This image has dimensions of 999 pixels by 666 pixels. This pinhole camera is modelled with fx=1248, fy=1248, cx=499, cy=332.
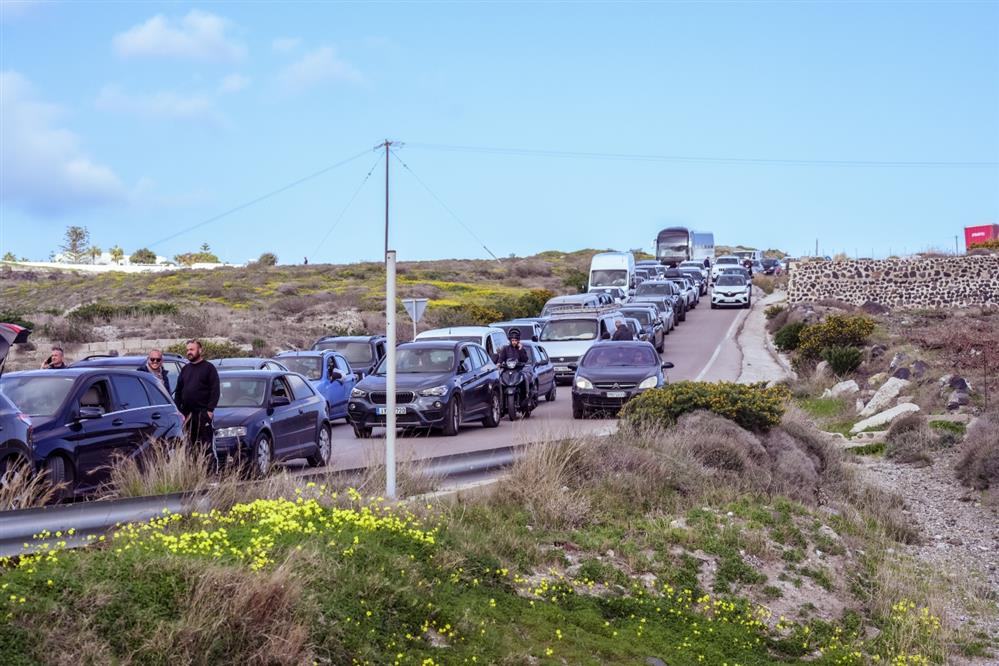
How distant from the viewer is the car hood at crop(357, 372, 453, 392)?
72.9 ft

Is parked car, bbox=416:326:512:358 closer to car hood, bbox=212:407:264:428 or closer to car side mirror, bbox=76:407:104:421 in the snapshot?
car hood, bbox=212:407:264:428

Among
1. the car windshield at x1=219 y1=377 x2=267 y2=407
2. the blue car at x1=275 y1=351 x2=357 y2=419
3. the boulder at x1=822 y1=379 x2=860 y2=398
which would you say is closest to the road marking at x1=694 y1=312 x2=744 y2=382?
the boulder at x1=822 y1=379 x2=860 y2=398

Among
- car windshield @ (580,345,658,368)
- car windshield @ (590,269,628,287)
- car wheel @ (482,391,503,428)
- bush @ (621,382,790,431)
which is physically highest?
car windshield @ (590,269,628,287)

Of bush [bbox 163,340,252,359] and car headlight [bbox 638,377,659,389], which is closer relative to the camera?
car headlight [bbox 638,377,659,389]

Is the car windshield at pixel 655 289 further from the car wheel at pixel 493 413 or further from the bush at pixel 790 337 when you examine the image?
the car wheel at pixel 493 413

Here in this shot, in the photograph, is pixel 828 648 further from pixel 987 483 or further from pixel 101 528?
pixel 987 483

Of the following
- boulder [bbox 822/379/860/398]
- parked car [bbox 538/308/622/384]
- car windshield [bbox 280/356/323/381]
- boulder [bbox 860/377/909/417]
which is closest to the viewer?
car windshield [bbox 280/356/323/381]

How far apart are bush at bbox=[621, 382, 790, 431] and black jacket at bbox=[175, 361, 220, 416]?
6371 mm

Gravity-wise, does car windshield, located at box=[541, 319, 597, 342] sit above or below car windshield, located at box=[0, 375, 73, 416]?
below

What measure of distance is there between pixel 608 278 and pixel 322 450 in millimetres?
43010

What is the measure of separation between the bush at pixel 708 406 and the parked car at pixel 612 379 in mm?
5346

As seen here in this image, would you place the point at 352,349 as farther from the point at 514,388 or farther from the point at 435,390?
the point at 435,390

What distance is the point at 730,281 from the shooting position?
64.3m

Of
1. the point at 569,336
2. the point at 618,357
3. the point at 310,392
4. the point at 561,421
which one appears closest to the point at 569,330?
the point at 569,336
